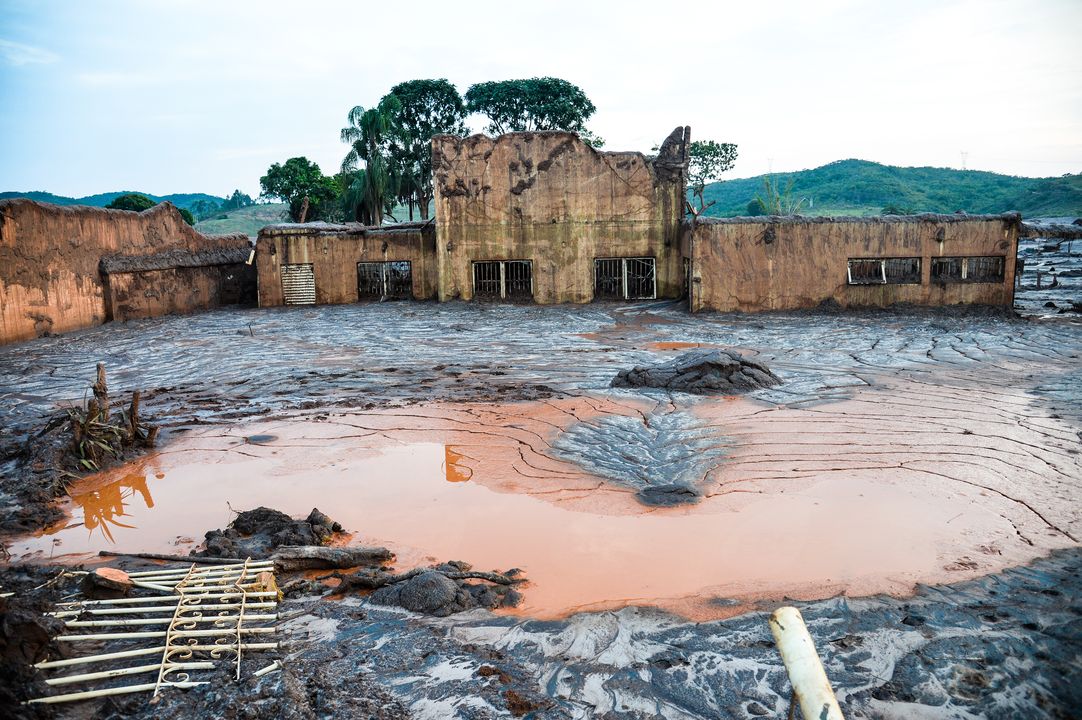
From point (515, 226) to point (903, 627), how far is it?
19141 millimetres

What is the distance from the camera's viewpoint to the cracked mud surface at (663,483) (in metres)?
4.22

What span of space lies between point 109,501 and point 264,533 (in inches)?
84.2

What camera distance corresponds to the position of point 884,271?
63.4 ft

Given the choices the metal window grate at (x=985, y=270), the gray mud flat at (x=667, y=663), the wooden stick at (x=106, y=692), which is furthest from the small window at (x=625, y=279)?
the wooden stick at (x=106, y=692)

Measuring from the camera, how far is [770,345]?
573 inches

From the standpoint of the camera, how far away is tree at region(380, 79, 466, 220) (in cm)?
4000

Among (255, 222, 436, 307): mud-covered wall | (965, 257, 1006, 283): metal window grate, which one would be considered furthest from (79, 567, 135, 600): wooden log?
(965, 257, 1006, 283): metal window grate

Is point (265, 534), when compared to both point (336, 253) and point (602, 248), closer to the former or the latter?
point (602, 248)

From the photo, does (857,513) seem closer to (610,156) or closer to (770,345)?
(770,345)

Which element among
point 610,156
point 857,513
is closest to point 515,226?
point 610,156

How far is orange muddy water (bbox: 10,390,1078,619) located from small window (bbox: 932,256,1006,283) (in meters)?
11.4

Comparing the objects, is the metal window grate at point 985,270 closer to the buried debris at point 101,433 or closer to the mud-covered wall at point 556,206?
the mud-covered wall at point 556,206

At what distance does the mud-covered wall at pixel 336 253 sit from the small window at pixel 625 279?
5.24 m

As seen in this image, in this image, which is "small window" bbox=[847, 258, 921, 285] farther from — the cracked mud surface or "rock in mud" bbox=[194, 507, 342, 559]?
"rock in mud" bbox=[194, 507, 342, 559]
